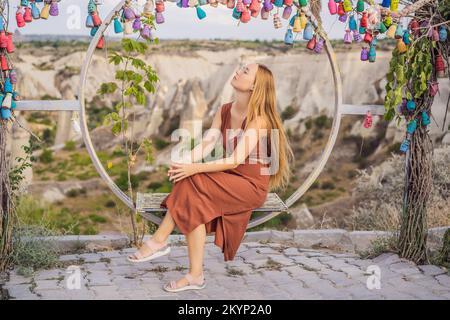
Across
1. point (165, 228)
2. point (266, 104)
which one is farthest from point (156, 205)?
point (266, 104)

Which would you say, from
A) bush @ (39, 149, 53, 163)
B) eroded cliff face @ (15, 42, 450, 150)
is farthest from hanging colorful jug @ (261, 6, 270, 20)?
eroded cliff face @ (15, 42, 450, 150)

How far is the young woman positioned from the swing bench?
0.06m

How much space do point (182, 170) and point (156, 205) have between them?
37cm

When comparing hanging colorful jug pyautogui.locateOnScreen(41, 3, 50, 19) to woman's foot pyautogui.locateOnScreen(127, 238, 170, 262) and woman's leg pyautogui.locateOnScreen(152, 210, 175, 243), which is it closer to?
woman's leg pyautogui.locateOnScreen(152, 210, 175, 243)

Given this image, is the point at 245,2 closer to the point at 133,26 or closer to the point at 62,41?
the point at 133,26

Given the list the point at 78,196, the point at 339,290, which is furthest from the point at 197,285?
the point at 78,196

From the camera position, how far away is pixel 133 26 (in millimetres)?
4258

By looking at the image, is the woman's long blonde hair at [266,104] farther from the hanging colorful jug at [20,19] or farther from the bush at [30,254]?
the bush at [30,254]

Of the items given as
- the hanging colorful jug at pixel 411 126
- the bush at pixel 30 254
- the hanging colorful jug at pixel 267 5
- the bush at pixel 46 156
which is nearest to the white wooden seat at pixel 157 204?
the bush at pixel 30 254

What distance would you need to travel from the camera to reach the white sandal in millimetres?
3965

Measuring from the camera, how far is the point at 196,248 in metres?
3.97

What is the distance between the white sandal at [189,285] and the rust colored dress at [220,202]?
0.22m

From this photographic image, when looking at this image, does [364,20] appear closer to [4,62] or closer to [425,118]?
[425,118]

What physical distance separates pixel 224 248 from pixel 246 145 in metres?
0.62
